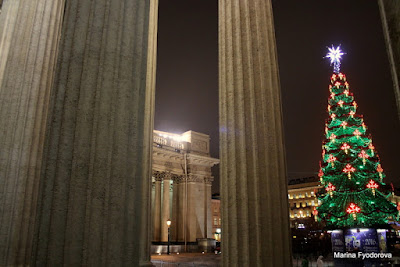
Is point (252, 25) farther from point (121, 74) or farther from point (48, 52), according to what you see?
point (48, 52)

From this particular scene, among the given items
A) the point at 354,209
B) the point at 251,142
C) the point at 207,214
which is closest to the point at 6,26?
the point at 251,142

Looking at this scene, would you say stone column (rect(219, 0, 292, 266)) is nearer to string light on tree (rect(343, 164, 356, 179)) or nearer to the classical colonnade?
the classical colonnade

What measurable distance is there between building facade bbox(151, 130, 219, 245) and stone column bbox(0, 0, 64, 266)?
28.0 meters

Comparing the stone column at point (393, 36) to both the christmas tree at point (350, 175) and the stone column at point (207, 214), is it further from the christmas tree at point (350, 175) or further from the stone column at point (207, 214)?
the stone column at point (207, 214)

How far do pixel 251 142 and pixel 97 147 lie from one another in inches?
99.8

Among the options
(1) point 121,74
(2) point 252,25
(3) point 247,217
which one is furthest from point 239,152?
(1) point 121,74

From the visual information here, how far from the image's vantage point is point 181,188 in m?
37.5

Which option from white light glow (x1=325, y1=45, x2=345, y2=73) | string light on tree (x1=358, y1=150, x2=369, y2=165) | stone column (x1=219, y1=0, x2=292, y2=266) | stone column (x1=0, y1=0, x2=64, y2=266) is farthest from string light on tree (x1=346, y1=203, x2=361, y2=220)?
stone column (x1=0, y1=0, x2=64, y2=266)

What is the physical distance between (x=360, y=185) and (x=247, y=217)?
20.7m

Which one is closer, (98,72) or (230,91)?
(230,91)

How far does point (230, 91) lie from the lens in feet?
18.5

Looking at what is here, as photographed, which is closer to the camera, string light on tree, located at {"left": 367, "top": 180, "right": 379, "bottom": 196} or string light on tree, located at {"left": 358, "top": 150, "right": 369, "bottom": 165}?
string light on tree, located at {"left": 367, "top": 180, "right": 379, "bottom": 196}

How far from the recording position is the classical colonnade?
508 centimetres

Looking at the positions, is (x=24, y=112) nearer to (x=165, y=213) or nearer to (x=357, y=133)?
(x=357, y=133)
